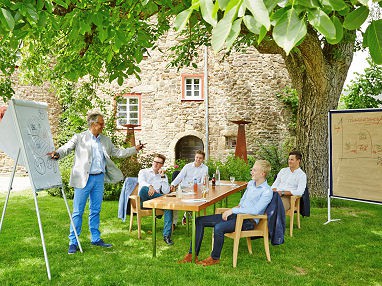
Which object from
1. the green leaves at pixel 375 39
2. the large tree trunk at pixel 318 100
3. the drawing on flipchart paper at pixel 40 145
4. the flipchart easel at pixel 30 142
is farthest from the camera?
the large tree trunk at pixel 318 100

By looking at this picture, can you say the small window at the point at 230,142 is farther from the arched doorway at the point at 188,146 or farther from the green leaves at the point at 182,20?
the green leaves at the point at 182,20

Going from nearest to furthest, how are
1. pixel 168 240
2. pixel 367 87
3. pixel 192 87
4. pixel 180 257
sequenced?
pixel 180 257, pixel 168 240, pixel 367 87, pixel 192 87

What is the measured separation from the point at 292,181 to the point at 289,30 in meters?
6.12

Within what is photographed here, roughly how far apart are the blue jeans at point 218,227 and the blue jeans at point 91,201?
4.65 ft

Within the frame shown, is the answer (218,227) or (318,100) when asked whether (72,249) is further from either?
(318,100)

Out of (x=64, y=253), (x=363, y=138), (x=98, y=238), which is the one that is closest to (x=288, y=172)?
(x=363, y=138)

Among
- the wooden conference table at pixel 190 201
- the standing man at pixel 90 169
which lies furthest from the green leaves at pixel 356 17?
the standing man at pixel 90 169

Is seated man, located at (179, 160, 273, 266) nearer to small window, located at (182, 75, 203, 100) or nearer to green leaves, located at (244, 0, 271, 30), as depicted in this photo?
green leaves, located at (244, 0, 271, 30)

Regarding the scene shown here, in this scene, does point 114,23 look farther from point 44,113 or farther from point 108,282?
point 108,282

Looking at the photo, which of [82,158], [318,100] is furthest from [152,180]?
[318,100]

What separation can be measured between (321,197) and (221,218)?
190 inches

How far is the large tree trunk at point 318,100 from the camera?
9.29m

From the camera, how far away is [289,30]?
3.77 ft

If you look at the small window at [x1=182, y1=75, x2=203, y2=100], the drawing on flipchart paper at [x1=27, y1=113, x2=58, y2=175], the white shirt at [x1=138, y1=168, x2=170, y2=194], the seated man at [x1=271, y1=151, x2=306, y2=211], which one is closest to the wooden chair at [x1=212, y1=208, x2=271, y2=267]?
the seated man at [x1=271, y1=151, x2=306, y2=211]
